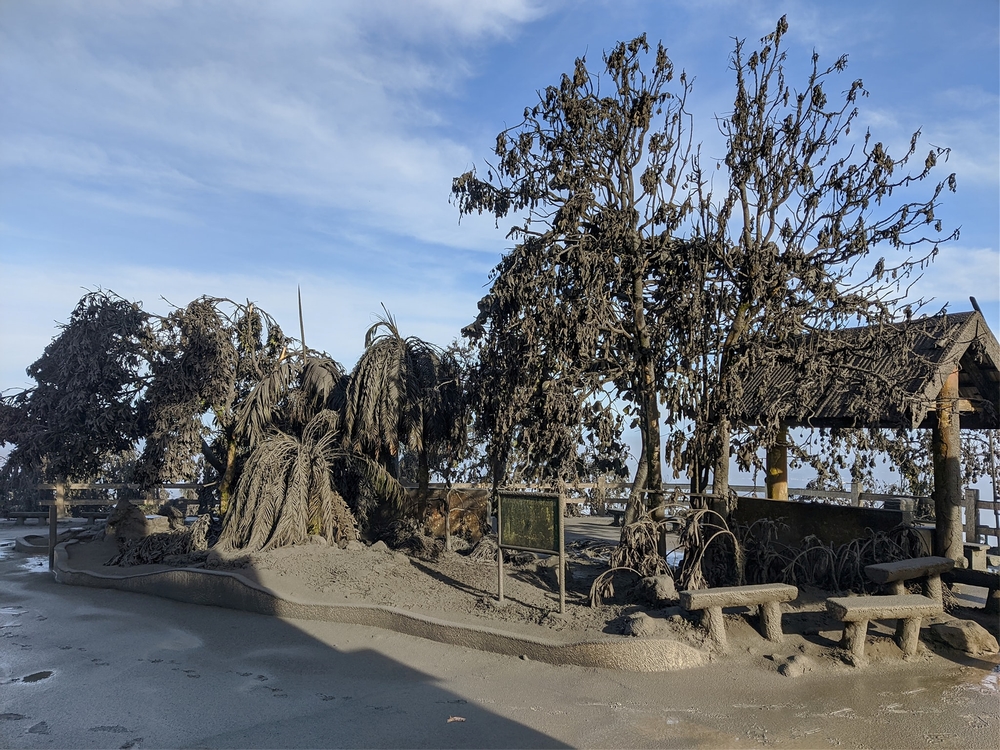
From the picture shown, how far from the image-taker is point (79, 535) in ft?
55.9

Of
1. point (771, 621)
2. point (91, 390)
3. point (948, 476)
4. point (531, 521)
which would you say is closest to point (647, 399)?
point (531, 521)

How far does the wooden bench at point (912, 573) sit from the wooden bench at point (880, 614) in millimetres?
300

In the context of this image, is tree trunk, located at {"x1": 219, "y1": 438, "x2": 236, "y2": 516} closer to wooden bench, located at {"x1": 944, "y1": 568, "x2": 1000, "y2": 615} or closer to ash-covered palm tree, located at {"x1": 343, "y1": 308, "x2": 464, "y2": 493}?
ash-covered palm tree, located at {"x1": 343, "y1": 308, "x2": 464, "y2": 493}

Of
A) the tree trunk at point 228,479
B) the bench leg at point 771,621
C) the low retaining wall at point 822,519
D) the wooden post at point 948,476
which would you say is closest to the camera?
the bench leg at point 771,621

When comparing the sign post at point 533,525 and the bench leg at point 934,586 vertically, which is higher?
the sign post at point 533,525

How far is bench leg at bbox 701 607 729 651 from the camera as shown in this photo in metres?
7.66

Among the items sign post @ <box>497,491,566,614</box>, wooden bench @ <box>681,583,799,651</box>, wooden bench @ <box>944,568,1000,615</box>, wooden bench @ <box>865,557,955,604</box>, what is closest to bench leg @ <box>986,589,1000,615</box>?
wooden bench @ <box>944,568,1000,615</box>

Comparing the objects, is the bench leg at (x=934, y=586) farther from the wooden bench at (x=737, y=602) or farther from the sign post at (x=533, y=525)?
the sign post at (x=533, y=525)

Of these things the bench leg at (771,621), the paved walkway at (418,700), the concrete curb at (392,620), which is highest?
the bench leg at (771,621)

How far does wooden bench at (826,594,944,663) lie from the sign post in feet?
9.30

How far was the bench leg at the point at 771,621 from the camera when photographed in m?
7.88

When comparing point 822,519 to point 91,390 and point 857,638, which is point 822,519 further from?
point 91,390

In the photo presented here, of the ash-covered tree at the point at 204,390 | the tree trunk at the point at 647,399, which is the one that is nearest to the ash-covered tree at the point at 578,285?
the tree trunk at the point at 647,399

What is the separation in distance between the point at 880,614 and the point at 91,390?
15.1 m
